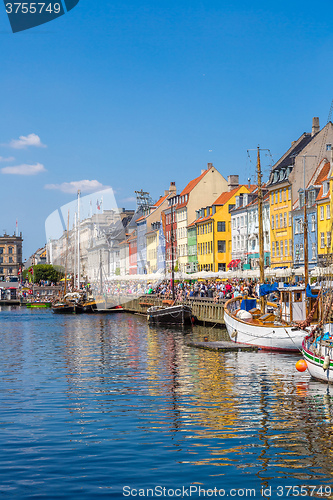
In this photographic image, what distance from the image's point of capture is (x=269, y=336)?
43875 mm

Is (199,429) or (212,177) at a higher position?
(212,177)

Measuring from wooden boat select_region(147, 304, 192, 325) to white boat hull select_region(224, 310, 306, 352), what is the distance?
20.9 meters

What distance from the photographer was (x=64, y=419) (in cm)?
2386

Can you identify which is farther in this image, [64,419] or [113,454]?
[64,419]

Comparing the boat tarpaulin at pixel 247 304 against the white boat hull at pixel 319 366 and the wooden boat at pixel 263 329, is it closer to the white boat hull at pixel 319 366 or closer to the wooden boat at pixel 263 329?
the wooden boat at pixel 263 329

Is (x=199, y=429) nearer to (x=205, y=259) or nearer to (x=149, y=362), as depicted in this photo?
(x=149, y=362)

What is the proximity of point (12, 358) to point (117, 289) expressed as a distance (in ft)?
242

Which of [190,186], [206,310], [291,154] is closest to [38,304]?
[190,186]

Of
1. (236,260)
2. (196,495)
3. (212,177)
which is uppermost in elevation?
(212,177)

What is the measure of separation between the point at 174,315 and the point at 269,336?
2705cm

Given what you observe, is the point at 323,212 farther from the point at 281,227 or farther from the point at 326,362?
the point at 326,362

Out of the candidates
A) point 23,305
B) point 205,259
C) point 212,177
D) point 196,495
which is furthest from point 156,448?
point 23,305

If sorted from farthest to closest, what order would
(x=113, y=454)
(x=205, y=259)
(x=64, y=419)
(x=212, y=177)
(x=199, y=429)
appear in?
1. (x=212, y=177)
2. (x=205, y=259)
3. (x=64, y=419)
4. (x=199, y=429)
5. (x=113, y=454)

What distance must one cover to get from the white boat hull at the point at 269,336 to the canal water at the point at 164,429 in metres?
2.13
